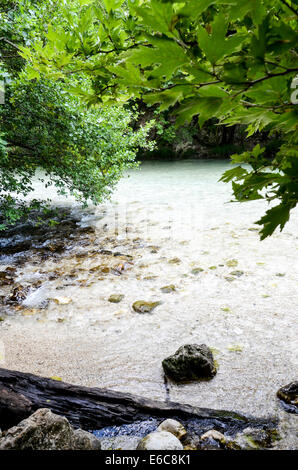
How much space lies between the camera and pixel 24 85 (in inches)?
200

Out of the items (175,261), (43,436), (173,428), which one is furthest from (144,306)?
(43,436)

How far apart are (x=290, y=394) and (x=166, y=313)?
1622 millimetres

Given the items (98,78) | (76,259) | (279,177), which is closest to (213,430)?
(279,177)

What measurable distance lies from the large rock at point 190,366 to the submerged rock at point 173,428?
521 millimetres

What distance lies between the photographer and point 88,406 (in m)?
1.92

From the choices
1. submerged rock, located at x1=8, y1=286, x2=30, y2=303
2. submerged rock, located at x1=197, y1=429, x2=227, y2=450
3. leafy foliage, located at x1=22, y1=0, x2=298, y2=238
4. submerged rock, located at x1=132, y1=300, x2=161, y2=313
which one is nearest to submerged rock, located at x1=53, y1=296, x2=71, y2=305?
submerged rock, located at x1=8, y1=286, x2=30, y2=303

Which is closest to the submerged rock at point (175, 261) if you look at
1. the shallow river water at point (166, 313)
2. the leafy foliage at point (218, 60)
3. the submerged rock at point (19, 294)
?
the shallow river water at point (166, 313)

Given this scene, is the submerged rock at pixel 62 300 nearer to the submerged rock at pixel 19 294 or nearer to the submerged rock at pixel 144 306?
the submerged rock at pixel 19 294

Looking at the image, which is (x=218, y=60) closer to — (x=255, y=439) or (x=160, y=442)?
(x=160, y=442)

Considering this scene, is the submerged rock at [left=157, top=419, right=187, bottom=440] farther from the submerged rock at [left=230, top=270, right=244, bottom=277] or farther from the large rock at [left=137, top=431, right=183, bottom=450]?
the submerged rock at [left=230, top=270, right=244, bottom=277]

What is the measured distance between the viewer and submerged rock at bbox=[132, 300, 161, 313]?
3479 millimetres

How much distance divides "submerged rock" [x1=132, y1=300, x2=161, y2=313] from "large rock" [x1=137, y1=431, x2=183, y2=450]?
1.86m

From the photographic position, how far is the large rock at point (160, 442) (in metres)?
1.54
